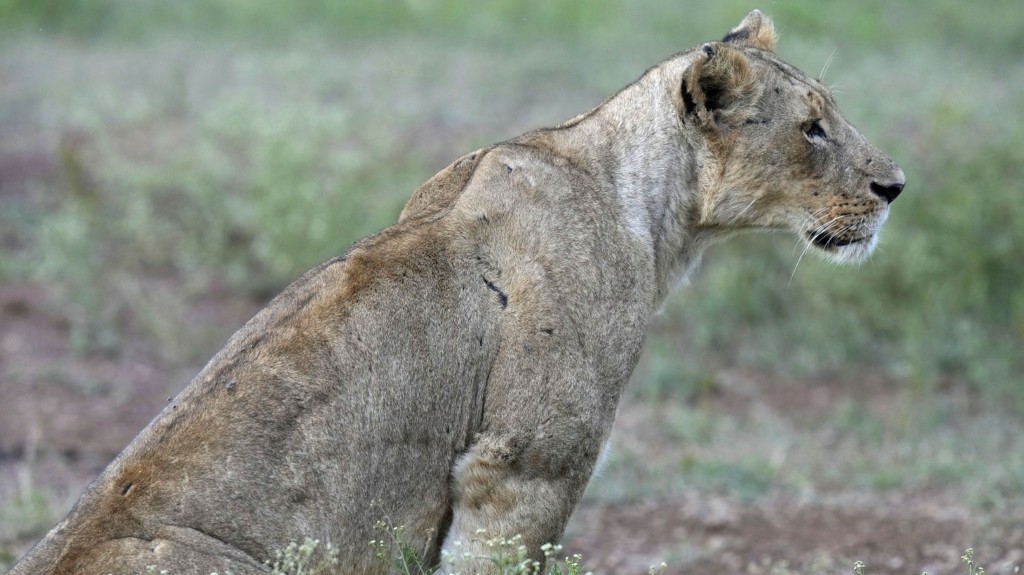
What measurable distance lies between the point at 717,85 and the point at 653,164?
1.04ft

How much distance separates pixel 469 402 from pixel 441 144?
8.23 meters

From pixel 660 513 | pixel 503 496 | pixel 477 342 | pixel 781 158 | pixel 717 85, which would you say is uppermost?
pixel 717 85

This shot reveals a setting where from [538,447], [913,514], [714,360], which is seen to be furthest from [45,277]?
[538,447]

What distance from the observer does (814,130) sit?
15.2 ft

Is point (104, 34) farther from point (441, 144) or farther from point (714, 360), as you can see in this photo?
point (714, 360)

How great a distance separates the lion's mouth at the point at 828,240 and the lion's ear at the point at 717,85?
1.73 feet

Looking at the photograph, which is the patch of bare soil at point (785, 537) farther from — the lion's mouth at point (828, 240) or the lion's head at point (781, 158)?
the lion's head at point (781, 158)

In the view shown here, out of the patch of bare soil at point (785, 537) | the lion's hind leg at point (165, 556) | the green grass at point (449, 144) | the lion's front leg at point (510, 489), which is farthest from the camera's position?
the green grass at point (449, 144)

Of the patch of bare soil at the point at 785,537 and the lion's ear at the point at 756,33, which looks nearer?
the lion's ear at the point at 756,33

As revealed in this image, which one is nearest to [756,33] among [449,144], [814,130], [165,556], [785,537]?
[814,130]

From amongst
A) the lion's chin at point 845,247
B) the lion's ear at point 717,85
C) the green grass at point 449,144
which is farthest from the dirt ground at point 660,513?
the lion's ear at point 717,85

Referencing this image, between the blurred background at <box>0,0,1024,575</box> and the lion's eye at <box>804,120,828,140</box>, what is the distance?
804mm

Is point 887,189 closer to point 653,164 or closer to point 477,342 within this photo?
point 653,164

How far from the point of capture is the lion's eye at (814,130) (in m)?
4.60
